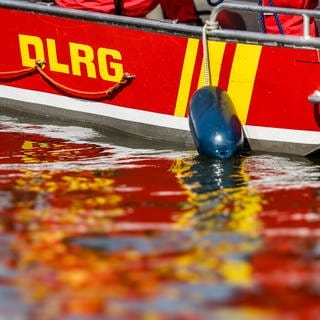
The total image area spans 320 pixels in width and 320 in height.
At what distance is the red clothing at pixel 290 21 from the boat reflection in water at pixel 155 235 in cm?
99

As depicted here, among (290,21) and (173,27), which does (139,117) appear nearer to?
(173,27)

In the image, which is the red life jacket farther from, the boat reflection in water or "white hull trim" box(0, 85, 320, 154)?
the boat reflection in water

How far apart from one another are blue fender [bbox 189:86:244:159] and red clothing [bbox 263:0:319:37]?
0.76 meters

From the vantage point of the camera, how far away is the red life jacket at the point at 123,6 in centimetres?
990

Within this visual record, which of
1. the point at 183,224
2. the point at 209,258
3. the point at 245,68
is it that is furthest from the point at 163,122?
the point at 209,258

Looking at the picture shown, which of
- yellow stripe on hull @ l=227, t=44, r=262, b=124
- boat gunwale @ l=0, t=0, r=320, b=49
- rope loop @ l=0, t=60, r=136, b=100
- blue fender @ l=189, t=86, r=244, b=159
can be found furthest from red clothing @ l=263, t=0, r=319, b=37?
rope loop @ l=0, t=60, r=136, b=100

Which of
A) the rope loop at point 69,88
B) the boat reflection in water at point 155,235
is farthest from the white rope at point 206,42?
the rope loop at point 69,88

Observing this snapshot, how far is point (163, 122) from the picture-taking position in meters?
9.67

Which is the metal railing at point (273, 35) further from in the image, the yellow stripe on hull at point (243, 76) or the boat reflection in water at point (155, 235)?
the boat reflection in water at point (155, 235)

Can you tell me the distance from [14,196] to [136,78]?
2.37 m

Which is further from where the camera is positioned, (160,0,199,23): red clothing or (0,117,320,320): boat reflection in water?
(160,0,199,23): red clothing

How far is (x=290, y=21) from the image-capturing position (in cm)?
927

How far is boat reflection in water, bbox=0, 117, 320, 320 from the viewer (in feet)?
17.7

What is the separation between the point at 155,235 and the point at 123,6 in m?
3.72
